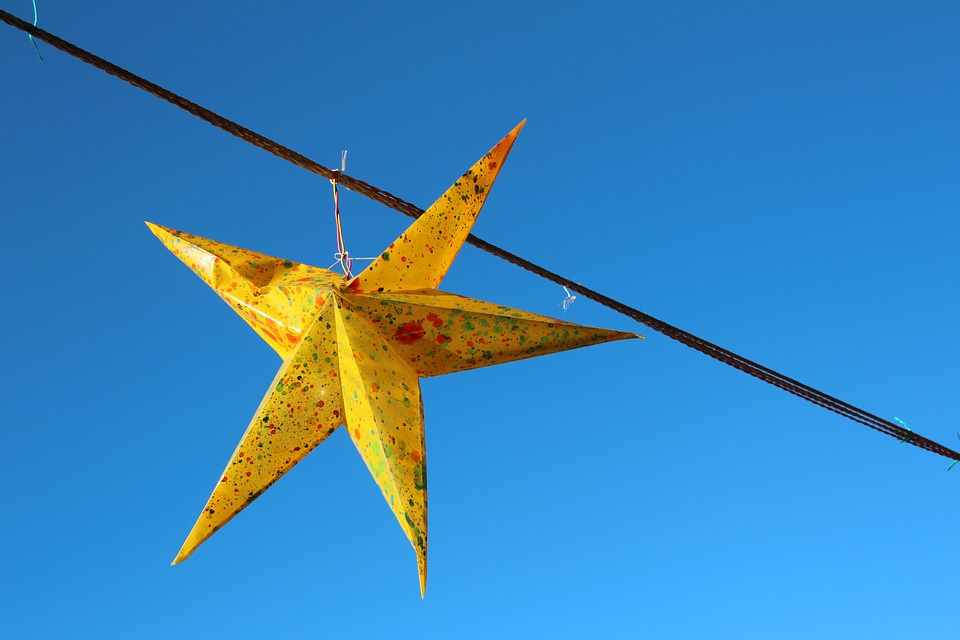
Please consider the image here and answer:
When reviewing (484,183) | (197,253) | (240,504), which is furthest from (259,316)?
(484,183)

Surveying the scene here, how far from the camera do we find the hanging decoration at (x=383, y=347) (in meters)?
1.84

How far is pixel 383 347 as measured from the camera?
1901mm

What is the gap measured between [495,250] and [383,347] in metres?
0.47

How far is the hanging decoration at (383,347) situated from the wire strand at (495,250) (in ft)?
0.85

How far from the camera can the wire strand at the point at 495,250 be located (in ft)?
5.92

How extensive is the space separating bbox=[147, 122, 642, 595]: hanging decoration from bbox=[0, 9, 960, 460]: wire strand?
258mm

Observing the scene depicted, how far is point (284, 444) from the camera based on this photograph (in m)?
1.88

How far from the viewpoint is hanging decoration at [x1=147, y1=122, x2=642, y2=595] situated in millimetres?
1837

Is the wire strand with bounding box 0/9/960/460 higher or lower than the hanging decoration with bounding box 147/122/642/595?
higher

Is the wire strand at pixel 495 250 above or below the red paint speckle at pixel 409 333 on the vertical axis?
above

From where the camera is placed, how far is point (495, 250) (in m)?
2.27

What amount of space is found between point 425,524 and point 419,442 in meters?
0.17

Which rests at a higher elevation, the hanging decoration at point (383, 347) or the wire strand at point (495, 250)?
the wire strand at point (495, 250)

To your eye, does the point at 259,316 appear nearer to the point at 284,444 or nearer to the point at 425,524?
the point at 284,444
